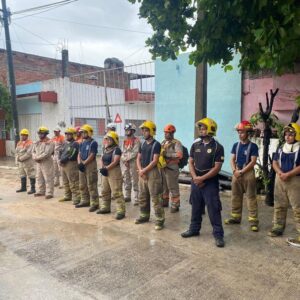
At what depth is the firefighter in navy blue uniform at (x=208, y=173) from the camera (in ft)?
16.0

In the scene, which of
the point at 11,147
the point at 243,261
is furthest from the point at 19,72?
the point at 243,261

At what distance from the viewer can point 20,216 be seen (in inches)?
264

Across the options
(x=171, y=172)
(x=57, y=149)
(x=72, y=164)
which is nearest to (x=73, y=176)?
(x=72, y=164)

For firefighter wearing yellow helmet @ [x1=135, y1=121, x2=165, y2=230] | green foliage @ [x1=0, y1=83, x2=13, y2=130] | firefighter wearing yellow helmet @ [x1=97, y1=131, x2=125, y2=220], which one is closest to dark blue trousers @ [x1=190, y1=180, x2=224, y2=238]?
firefighter wearing yellow helmet @ [x1=135, y1=121, x2=165, y2=230]

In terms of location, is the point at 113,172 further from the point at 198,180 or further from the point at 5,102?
the point at 5,102

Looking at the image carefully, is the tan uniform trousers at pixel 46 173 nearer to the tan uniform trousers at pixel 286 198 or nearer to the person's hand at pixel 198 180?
the person's hand at pixel 198 180

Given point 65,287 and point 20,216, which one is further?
point 20,216

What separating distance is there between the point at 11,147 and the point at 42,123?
2.80 m

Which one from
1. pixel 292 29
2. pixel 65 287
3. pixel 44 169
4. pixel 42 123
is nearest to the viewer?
pixel 292 29

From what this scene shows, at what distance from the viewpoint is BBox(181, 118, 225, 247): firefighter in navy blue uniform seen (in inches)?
193

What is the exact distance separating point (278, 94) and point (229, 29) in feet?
13.4

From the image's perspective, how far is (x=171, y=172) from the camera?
267 inches

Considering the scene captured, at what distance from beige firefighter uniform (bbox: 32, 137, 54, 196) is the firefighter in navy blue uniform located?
14.6 feet

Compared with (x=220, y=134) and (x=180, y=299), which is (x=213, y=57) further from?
(x=220, y=134)
